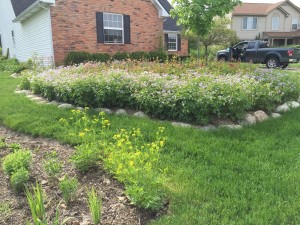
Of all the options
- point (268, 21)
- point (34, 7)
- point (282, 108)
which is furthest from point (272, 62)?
point (268, 21)

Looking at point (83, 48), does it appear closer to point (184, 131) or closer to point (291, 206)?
point (184, 131)

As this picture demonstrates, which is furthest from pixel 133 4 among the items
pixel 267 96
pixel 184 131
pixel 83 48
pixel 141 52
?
pixel 184 131

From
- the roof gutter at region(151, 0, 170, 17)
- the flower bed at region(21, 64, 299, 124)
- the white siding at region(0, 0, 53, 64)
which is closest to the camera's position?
the flower bed at region(21, 64, 299, 124)

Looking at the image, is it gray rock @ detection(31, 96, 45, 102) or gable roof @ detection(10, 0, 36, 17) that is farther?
gable roof @ detection(10, 0, 36, 17)

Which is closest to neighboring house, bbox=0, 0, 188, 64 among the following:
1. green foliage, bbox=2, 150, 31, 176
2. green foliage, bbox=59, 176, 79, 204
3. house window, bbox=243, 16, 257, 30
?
green foliage, bbox=2, 150, 31, 176

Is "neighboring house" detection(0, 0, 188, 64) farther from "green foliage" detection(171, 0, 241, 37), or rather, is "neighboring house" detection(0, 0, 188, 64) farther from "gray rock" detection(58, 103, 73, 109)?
"gray rock" detection(58, 103, 73, 109)

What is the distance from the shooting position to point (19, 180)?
9.52ft

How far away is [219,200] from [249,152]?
1265 mm

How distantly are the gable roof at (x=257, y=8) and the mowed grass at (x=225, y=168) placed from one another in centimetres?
3018

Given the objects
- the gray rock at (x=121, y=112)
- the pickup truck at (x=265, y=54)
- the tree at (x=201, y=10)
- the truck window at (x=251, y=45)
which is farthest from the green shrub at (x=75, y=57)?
the truck window at (x=251, y=45)

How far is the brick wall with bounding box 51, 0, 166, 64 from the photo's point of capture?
12039mm

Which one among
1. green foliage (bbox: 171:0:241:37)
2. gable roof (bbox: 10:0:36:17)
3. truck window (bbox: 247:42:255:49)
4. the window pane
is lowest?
truck window (bbox: 247:42:255:49)

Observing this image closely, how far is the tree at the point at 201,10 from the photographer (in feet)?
32.7

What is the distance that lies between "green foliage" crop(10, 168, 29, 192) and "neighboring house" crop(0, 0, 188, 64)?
9.90 metres
